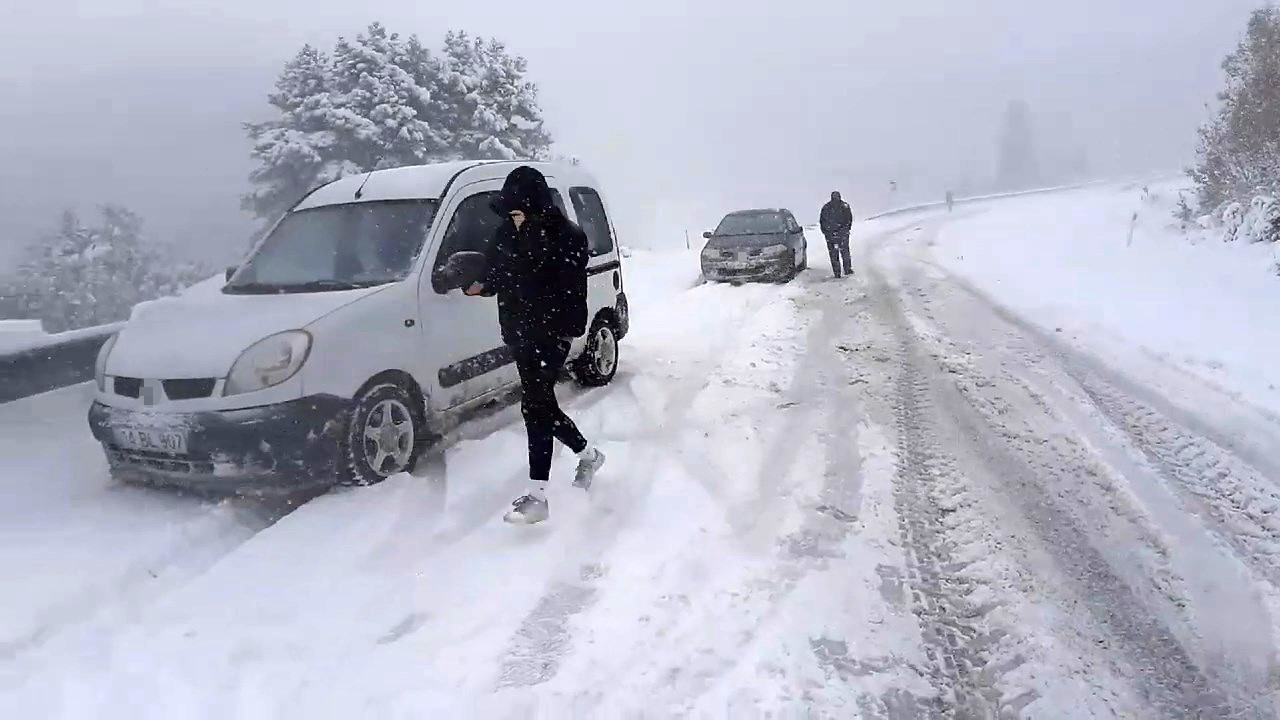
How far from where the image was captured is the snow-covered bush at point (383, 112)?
34219 millimetres

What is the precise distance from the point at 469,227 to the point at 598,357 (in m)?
2.01

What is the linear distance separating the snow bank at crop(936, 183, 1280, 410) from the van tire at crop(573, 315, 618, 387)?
17.0 ft

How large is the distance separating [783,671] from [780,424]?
3.22 metres

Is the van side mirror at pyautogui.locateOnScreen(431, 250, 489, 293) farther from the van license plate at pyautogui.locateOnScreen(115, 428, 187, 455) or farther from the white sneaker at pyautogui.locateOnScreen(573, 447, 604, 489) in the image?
the van license plate at pyautogui.locateOnScreen(115, 428, 187, 455)

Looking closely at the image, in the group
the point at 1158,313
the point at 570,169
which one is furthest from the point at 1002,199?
the point at 570,169

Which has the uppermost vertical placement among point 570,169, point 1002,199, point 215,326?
point 570,169

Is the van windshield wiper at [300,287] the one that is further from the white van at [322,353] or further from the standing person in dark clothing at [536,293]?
the standing person in dark clothing at [536,293]

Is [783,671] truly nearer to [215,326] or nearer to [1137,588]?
[1137,588]

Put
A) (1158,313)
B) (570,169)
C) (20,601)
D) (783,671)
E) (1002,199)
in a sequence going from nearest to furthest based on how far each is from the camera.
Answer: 1. (783,671)
2. (20,601)
3. (570,169)
4. (1158,313)
5. (1002,199)

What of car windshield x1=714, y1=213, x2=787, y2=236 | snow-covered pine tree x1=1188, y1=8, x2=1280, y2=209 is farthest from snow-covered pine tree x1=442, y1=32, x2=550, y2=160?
snow-covered pine tree x1=1188, y1=8, x2=1280, y2=209

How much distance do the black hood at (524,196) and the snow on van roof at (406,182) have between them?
1843 millimetres

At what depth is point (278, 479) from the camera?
463 centimetres

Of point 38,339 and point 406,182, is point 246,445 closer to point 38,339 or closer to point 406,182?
point 406,182

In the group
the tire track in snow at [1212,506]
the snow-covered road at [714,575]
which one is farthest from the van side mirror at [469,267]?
the tire track in snow at [1212,506]
